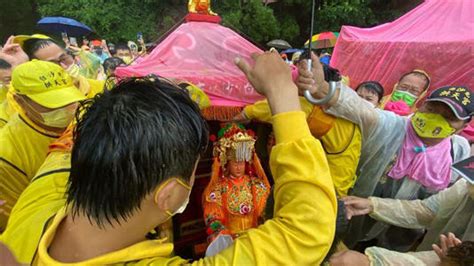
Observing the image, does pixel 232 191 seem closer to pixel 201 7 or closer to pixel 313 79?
pixel 201 7

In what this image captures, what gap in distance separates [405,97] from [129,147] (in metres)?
2.71

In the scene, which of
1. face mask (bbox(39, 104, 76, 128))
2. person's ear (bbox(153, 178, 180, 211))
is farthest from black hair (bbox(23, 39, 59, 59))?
person's ear (bbox(153, 178, 180, 211))

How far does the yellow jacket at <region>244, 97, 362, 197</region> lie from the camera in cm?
123

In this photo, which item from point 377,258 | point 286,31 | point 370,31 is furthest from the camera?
point 370,31

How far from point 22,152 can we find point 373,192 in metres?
1.63

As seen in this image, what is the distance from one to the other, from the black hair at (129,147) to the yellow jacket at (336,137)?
0.61 m

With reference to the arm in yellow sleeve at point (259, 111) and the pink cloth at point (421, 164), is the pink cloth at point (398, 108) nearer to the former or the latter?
the pink cloth at point (421, 164)

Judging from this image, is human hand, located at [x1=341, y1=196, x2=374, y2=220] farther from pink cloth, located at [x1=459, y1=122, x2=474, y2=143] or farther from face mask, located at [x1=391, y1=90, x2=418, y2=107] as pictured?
pink cloth, located at [x1=459, y1=122, x2=474, y2=143]

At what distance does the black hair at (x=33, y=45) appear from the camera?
7.03 feet

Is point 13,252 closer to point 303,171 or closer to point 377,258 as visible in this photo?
point 303,171

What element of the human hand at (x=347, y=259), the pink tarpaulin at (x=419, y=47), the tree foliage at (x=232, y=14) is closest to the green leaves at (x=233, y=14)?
the tree foliage at (x=232, y=14)

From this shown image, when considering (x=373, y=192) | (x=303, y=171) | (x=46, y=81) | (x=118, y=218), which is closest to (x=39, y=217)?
A: (x=118, y=218)

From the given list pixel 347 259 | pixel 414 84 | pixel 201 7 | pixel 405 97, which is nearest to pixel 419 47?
pixel 414 84

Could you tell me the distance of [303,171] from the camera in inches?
25.4
